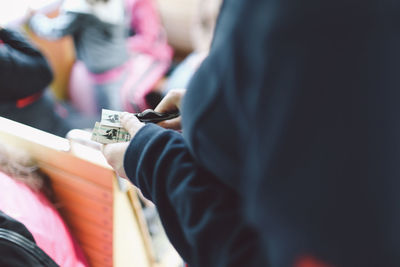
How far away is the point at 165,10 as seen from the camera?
2.12 meters

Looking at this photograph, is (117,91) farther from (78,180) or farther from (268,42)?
(268,42)

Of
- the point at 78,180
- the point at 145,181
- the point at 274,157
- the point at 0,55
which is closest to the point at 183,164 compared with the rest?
the point at 145,181

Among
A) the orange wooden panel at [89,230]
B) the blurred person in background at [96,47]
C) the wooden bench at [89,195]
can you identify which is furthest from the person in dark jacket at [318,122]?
the blurred person in background at [96,47]

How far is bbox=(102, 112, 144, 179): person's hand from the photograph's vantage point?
57cm

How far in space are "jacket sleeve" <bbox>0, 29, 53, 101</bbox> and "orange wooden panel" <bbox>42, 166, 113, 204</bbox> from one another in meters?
0.27

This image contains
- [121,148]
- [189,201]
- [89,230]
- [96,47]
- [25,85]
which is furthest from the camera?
[96,47]

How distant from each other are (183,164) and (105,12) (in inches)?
44.6

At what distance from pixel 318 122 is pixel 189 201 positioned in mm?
222

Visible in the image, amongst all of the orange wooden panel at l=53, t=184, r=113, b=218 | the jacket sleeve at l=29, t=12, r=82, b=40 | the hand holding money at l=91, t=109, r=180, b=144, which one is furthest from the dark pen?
the jacket sleeve at l=29, t=12, r=82, b=40

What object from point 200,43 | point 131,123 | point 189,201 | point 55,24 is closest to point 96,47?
point 55,24

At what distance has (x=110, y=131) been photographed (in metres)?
0.61

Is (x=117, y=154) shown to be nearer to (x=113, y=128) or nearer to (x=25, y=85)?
(x=113, y=128)

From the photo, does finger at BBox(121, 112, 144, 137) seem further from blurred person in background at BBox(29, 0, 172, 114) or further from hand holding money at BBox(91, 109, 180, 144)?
blurred person in background at BBox(29, 0, 172, 114)

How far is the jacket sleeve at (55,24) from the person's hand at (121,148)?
40.2 inches
